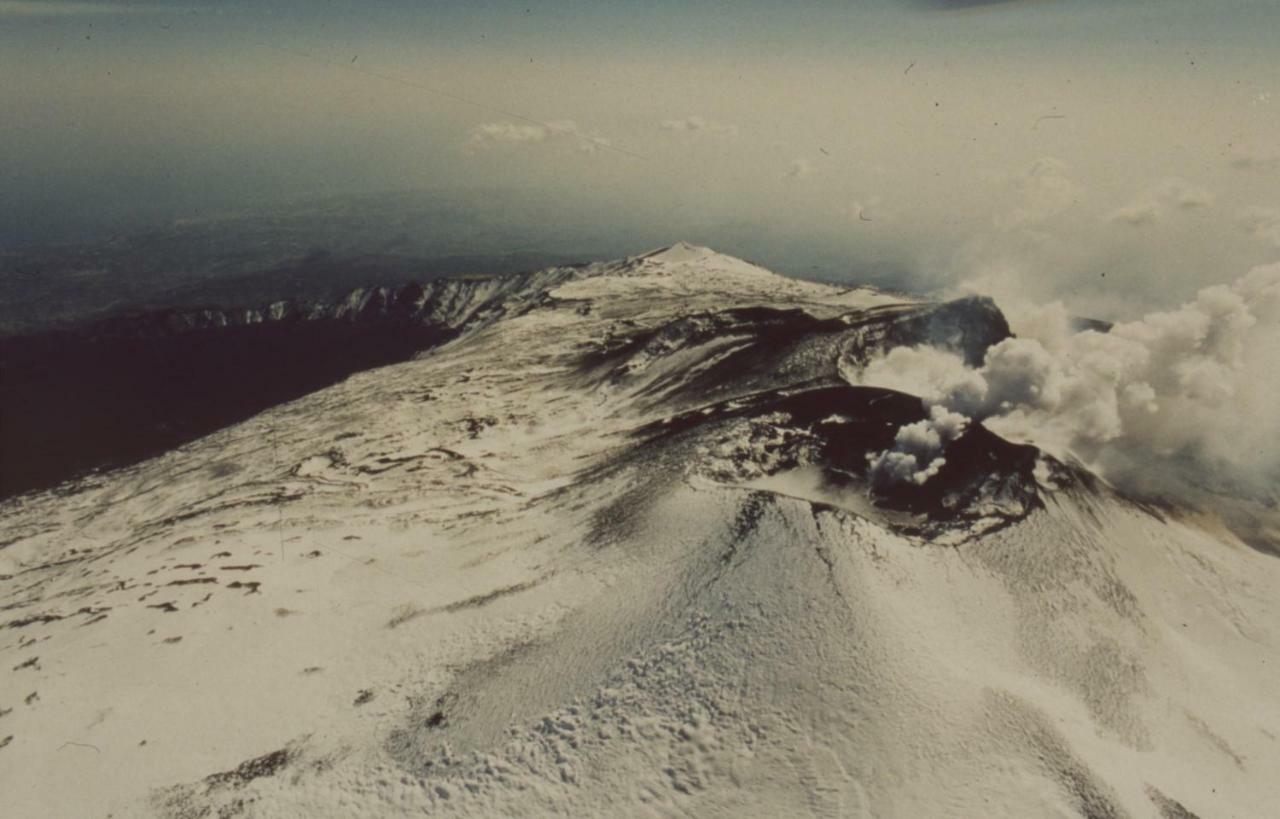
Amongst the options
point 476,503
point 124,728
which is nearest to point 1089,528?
point 476,503

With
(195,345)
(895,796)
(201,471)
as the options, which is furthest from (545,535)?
(195,345)

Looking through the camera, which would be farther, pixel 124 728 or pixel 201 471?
pixel 201 471

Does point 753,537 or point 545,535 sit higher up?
point 753,537

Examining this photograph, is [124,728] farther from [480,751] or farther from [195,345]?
[195,345]

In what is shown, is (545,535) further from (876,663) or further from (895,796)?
(895,796)

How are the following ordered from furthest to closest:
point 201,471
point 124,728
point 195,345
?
point 195,345, point 201,471, point 124,728

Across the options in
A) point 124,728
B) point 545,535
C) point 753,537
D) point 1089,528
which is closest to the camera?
point 124,728

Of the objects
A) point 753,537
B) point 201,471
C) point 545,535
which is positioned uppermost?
point 753,537
